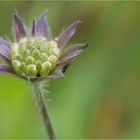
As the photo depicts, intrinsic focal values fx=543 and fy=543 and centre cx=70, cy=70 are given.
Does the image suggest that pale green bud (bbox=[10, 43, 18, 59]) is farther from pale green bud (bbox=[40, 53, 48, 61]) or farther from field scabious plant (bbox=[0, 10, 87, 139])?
pale green bud (bbox=[40, 53, 48, 61])

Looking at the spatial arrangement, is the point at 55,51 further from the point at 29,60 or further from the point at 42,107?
the point at 42,107

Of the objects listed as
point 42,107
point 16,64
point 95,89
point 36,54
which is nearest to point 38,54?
point 36,54

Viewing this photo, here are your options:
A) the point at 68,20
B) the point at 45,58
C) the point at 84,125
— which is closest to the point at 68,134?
the point at 84,125

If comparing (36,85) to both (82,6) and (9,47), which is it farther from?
(82,6)

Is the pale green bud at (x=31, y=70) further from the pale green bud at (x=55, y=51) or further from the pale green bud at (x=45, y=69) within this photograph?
the pale green bud at (x=55, y=51)

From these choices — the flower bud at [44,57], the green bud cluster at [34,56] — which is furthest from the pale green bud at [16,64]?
the flower bud at [44,57]

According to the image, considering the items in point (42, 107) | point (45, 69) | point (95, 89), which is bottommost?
point (95, 89)
